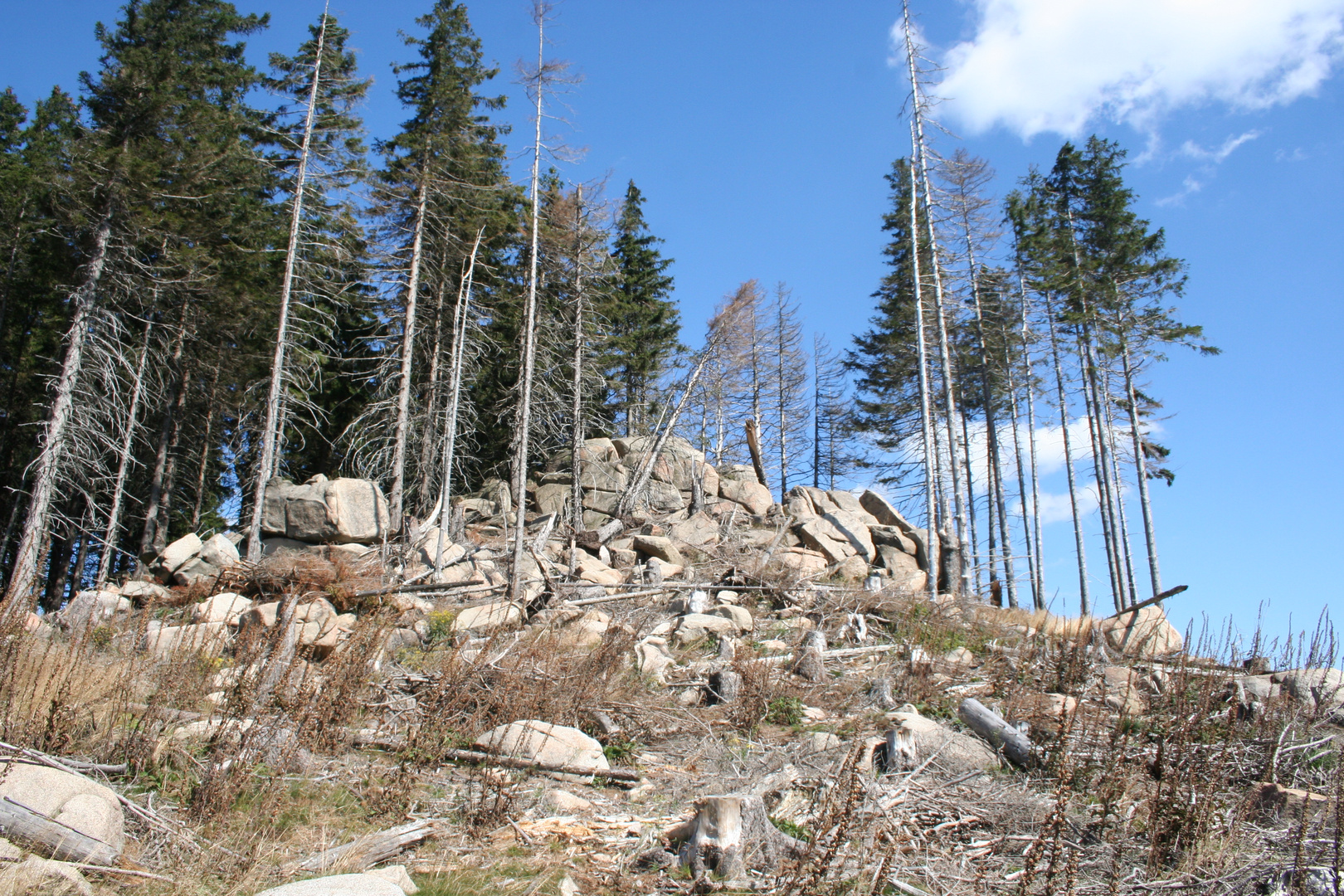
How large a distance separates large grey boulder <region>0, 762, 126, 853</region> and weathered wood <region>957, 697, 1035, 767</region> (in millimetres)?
6485

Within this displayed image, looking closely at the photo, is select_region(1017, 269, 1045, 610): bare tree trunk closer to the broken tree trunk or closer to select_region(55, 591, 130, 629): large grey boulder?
the broken tree trunk

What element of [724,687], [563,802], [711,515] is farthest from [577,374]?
[563,802]

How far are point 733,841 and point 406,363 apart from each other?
1654 centimetres

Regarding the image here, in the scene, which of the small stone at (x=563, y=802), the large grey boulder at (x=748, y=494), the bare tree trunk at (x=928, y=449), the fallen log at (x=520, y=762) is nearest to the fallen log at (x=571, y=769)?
the fallen log at (x=520, y=762)

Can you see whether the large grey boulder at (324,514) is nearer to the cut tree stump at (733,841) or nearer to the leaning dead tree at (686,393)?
the leaning dead tree at (686,393)

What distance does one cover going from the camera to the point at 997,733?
656 centimetres

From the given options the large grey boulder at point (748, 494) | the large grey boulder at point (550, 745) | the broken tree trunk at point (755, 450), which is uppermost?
the broken tree trunk at point (755, 450)

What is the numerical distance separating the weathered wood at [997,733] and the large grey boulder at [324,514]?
1205 centimetres

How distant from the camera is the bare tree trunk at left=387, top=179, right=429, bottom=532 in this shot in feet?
57.9

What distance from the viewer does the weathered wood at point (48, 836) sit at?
3793mm

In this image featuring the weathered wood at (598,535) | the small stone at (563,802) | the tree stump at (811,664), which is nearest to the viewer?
the small stone at (563,802)

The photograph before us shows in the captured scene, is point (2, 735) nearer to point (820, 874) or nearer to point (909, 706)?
point (820, 874)

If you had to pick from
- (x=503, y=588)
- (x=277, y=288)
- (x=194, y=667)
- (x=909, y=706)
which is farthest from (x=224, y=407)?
(x=909, y=706)

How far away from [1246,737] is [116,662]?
1031 centimetres
